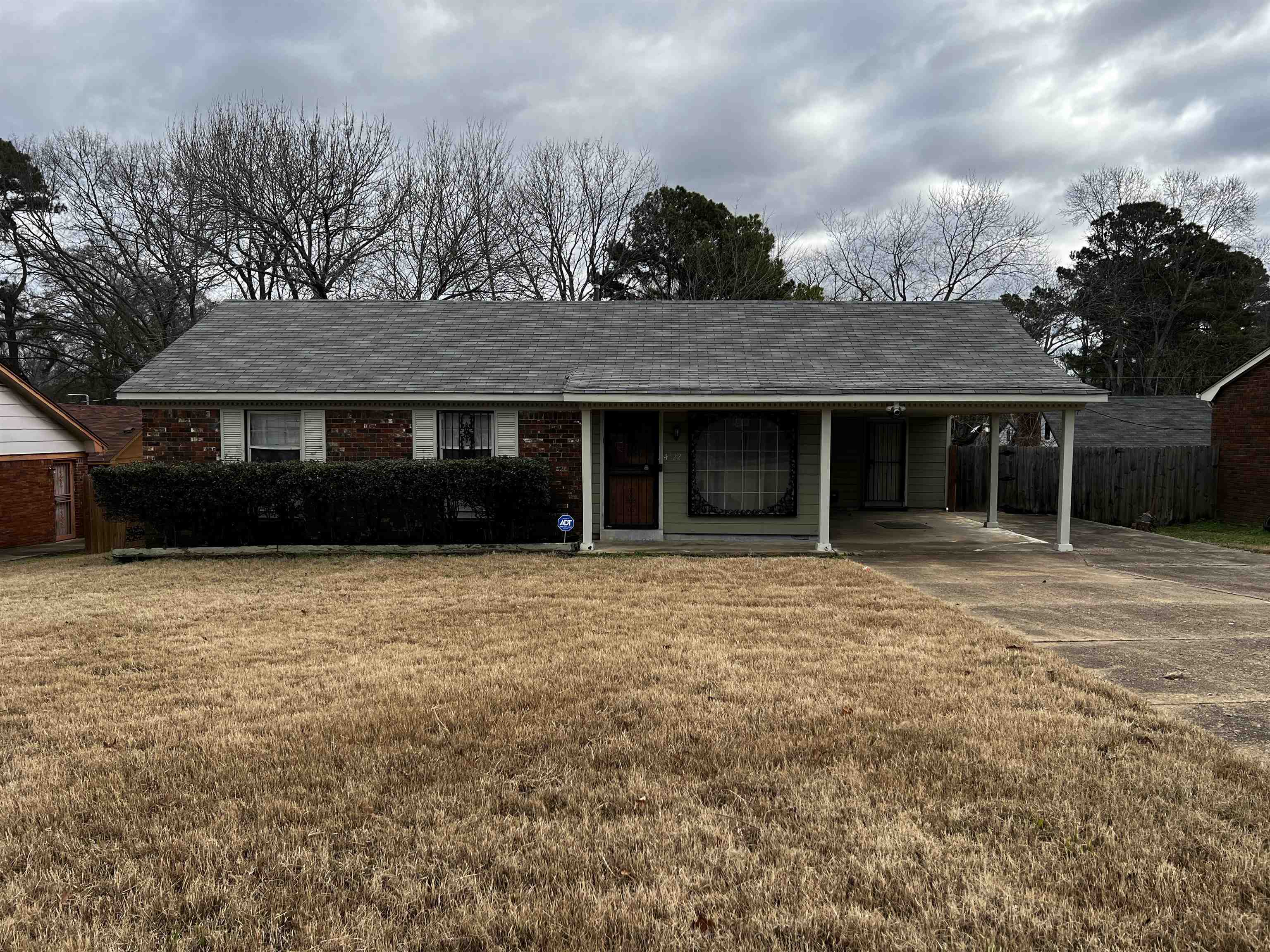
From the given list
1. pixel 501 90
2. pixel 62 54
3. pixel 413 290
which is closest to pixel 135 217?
pixel 62 54

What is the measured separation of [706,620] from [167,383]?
978 centimetres

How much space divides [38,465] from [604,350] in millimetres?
11598

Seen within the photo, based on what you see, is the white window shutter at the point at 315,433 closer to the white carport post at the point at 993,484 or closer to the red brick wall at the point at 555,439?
the red brick wall at the point at 555,439

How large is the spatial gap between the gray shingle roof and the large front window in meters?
0.60

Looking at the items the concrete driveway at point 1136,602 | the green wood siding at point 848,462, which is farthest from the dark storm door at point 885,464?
the concrete driveway at point 1136,602

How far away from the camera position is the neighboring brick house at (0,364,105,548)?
13336 mm

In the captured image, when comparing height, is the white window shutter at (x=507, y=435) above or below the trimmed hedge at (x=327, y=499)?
above

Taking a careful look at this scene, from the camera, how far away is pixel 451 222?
81.9ft

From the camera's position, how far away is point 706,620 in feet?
21.2

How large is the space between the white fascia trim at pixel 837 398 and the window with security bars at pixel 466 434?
74.7 inches

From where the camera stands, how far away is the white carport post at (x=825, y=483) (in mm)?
10781

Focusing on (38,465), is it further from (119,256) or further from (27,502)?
(119,256)

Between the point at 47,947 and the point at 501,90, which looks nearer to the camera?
the point at 47,947

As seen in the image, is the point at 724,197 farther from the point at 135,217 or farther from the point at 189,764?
the point at 189,764
